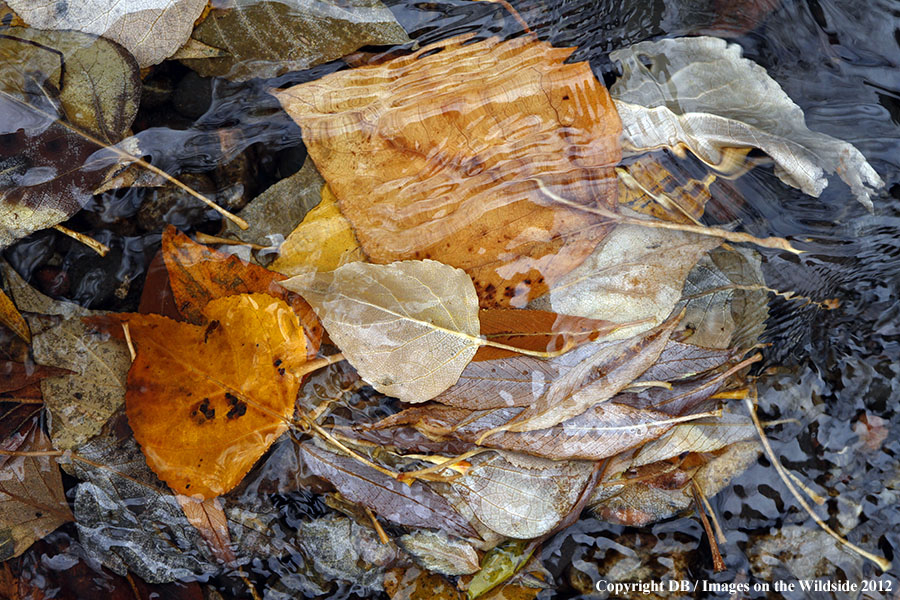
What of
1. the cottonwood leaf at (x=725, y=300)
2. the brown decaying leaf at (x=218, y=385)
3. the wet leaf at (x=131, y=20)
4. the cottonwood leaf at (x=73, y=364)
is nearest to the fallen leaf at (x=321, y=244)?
the brown decaying leaf at (x=218, y=385)

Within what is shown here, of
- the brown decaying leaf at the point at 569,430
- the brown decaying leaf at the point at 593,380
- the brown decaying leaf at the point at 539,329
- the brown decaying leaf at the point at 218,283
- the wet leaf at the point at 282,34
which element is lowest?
the brown decaying leaf at the point at 569,430

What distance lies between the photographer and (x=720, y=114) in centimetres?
212

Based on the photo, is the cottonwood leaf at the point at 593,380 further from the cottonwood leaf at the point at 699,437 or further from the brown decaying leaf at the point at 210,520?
the brown decaying leaf at the point at 210,520

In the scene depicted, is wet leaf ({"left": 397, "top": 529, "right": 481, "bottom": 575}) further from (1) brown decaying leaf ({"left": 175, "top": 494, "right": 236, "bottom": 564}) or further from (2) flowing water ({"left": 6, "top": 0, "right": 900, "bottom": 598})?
(1) brown decaying leaf ({"left": 175, "top": 494, "right": 236, "bottom": 564})

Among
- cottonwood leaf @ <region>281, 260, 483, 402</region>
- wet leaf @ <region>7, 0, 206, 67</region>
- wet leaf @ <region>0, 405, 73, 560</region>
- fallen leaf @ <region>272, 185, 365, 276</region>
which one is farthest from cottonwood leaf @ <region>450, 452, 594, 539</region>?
wet leaf @ <region>7, 0, 206, 67</region>

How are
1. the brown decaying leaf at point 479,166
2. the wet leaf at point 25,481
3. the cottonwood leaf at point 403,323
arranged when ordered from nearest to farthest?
1. the cottonwood leaf at point 403,323
2. the brown decaying leaf at point 479,166
3. the wet leaf at point 25,481

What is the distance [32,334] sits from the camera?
2139 millimetres

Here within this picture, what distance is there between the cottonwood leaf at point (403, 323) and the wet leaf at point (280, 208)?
0.99 feet

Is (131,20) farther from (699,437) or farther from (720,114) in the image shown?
(699,437)

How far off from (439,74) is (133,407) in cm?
161

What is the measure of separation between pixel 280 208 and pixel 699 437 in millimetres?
1721

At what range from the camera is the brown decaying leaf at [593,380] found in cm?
198

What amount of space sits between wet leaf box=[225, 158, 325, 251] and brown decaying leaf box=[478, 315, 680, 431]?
1048mm

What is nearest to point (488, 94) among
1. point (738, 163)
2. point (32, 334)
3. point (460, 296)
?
point (460, 296)
